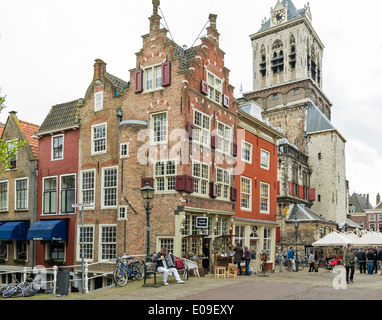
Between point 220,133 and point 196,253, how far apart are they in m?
7.29

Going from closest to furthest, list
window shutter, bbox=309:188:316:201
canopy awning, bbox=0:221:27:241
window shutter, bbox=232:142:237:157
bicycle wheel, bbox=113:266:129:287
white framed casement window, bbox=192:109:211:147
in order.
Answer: bicycle wheel, bbox=113:266:129:287
white framed casement window, bbox=192:109:211:147
window shutter, bbox=232:142:237:157
canopy awning, bbox=0:221:27:241
window shutter, bbox=309:188:316:201

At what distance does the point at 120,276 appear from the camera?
1777cm

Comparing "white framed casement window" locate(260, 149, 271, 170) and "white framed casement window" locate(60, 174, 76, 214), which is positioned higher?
"white framed casement window" locate(260, 149, 271, 170)

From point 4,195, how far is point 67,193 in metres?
7.19

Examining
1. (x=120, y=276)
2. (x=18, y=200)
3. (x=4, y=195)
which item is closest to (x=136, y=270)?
(x=120, y=276)

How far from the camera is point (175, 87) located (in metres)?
22.8

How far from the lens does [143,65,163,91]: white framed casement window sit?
23.8 meters

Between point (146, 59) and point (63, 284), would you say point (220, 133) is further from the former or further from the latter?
point (63, 284)

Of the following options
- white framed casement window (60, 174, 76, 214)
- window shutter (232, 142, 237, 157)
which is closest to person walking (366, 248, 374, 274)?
window shutter (232, 142, 237, 157)

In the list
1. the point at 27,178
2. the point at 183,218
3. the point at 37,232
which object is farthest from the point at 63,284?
the point at 27,178

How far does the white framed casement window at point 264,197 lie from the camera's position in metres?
31.5

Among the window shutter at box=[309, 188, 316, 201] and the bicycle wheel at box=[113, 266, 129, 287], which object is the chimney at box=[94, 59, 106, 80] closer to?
the bicycle wheel at box=[113, 266, 129, 287]

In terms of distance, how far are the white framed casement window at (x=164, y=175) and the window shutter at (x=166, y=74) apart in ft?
13.6

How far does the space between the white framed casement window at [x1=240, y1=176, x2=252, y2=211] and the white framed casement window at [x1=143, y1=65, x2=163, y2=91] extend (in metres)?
9.02
